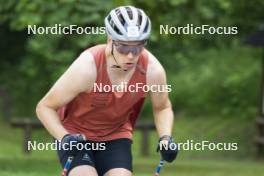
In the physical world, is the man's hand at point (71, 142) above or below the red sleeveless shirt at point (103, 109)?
below

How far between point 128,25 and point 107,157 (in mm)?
823

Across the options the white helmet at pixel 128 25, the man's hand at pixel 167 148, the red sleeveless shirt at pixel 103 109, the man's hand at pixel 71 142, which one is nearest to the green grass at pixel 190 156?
the red sleeveless shirt at pixel 103 109

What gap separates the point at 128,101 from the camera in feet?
16.7

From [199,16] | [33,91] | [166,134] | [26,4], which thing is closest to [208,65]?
[33,91]

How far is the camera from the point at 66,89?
4.93 metres

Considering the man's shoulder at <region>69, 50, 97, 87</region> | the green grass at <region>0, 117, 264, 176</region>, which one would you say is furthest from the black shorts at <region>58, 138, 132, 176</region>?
the green grass at <region>0, 117, 264, 176</region>

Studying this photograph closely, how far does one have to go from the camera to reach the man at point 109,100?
4895 mm

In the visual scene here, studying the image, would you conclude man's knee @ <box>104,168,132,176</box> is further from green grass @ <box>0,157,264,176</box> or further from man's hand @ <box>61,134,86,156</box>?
green grass @ <box>0,157,264,176</box>

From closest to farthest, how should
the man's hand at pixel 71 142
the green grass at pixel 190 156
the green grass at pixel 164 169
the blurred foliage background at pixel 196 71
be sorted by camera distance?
the man's hand at pixel 71 142, the green grass at pixel 164 169, the green grass at pixel 190 156, the blurred foliage background at pixel 196 71

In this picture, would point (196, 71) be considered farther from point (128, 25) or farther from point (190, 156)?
point (128, 25)

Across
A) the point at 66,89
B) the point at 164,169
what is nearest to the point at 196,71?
the point at 164,169

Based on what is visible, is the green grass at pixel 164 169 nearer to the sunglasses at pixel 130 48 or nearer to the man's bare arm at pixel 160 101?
the man's bare arm at pixel 160 101

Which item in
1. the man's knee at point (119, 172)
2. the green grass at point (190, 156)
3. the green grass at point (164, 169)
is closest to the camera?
the man's knee at point (119, 172)

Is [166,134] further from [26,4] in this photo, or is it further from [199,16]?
[199,16]
